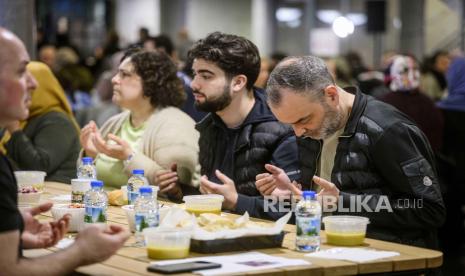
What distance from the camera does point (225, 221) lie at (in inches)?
143

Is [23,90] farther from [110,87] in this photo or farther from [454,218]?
[454,218]

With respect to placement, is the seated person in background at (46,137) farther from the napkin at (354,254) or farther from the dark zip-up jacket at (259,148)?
the napkin at (354,254)

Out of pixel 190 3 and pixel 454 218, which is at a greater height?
pixel 190 3

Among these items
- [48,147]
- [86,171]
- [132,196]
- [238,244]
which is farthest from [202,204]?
[48,147]

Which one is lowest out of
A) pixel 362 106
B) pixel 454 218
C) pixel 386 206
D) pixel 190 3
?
pixel 454 218

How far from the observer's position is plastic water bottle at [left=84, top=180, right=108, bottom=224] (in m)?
3.89

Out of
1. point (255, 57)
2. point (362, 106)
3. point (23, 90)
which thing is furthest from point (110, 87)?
point (23, 90)

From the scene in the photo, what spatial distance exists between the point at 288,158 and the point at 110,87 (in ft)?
13.9

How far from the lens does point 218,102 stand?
16.9ft

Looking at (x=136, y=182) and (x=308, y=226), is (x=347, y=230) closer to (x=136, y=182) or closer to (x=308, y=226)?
(x=308, y=226)

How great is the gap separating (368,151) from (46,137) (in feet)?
8.83

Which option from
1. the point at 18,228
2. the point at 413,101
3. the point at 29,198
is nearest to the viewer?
the point at 18,228

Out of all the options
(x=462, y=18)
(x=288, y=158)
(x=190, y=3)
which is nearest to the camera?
(x=288, y=158)

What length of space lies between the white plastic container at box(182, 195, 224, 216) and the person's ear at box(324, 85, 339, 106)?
0.66 meters
